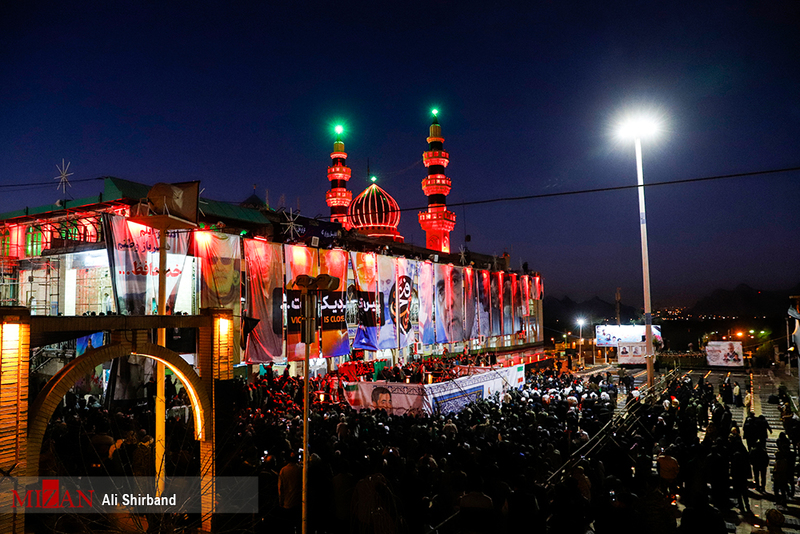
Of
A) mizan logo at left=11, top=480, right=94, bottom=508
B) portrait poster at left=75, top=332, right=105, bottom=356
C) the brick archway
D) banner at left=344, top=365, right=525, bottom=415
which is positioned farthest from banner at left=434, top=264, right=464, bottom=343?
mizan logo at left=11, top=480, right=94, bottom=508

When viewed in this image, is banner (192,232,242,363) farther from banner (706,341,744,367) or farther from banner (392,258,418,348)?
banner (706,341,744,367)

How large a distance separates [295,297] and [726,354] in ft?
93.2

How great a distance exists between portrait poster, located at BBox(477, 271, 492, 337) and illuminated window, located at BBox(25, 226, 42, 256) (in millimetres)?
25851

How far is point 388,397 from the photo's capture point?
16.8 metres

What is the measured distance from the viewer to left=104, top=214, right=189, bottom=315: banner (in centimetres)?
1555

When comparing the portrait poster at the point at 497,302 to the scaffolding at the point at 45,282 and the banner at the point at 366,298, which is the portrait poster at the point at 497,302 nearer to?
the banner at the point at 366,298

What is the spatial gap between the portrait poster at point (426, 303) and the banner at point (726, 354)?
61.4ft

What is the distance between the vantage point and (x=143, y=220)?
7656mm

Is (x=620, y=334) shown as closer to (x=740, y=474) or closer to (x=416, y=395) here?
(x=416, y=395)

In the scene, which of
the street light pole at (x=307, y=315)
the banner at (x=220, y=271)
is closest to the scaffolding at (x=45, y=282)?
the banner at (x=220, y=271)

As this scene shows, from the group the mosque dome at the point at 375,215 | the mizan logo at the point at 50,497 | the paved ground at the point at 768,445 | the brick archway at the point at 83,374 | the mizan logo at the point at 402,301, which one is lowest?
the paved ground at the point at 768,445

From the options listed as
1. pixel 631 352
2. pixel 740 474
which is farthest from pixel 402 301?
pixel 631 352

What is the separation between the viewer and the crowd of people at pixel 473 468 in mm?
6583

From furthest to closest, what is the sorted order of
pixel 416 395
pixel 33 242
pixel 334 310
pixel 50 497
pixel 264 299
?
pixel 334 310
pixel 264 299
pixel 33 242
pixel 416 395
pixel 50 497
